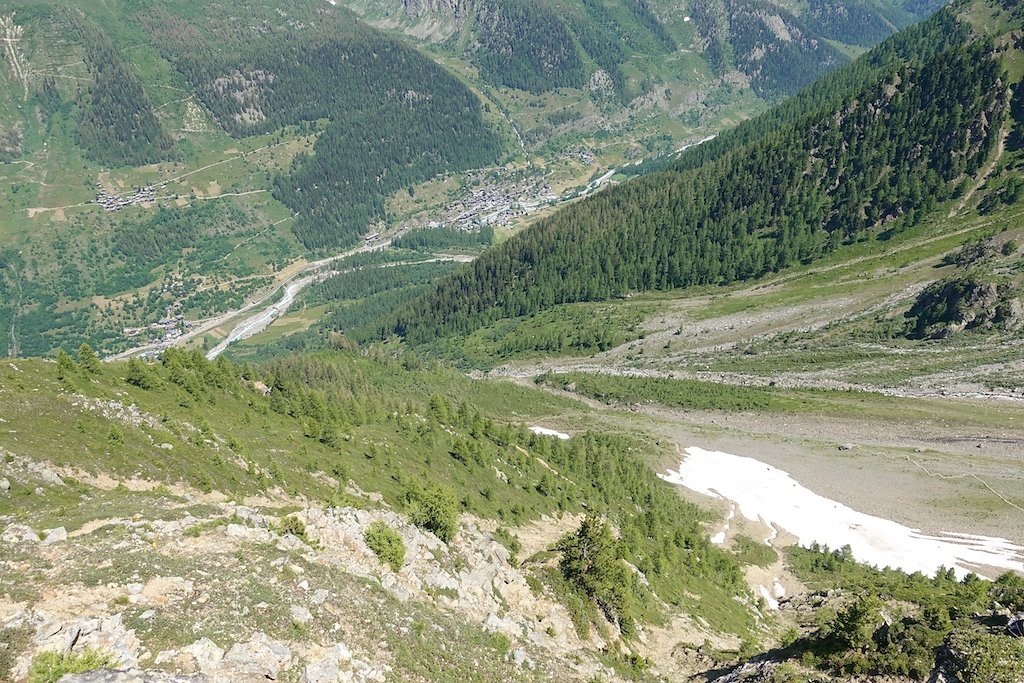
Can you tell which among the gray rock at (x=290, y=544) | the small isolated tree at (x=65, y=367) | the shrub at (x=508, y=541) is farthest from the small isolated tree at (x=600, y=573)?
the small isolated tree at (x=65, y=367)

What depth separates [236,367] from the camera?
7856cm

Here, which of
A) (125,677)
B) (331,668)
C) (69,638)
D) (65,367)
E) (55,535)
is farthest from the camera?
(65,367)

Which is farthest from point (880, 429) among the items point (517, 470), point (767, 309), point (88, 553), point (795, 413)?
point (88, 553)

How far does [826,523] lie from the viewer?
80438 millimetres

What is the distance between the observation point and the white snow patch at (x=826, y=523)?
2773 inches

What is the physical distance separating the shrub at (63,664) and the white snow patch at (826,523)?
7710 centimetres

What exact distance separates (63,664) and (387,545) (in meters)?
16.6

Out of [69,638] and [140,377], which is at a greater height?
[140,377]

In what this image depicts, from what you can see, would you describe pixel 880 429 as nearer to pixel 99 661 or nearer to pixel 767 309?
pixel 767 309

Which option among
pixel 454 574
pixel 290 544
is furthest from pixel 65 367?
pixel 454 574

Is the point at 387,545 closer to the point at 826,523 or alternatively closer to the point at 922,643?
the point at 922,643

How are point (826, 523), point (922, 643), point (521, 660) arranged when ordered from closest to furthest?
point (922, 643)
point (521, 660)
point (826, 523)

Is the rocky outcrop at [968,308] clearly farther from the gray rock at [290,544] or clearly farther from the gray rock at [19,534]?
the gray rock at [19,534]

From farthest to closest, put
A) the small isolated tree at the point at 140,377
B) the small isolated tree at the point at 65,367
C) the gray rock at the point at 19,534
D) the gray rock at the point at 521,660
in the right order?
1. the small isolated tree at the point at 140,377
2. the small isolated tree at the point at 65,367
3. the gray rock at the point at 521,660
4. the gray rock at the point at 19,534
